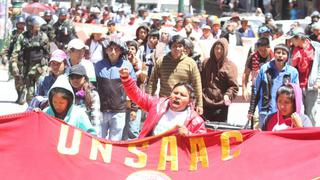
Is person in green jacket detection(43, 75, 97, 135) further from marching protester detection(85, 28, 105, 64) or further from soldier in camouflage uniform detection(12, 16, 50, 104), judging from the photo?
marching protester detection(85, 28, 105, 64)

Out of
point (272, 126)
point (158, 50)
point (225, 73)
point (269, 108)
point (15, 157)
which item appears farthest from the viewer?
point (158, 50)

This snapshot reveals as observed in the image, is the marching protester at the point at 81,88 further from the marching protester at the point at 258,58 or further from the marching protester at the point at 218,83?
the marching protester at the point at 258,58

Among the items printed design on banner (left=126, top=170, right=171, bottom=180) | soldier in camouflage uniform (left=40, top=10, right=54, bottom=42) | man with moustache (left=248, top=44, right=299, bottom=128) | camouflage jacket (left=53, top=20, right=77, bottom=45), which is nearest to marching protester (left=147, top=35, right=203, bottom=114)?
man with moustache (left=248, top=44, right=299, bottom=128)

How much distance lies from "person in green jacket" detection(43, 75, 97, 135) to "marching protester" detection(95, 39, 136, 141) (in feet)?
7.08

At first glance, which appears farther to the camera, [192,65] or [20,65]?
[20,65]

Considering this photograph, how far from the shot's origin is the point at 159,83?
34.5 ft

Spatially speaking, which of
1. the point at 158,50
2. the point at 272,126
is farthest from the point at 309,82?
the point at 272,126

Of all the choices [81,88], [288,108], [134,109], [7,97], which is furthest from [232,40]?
[288,108]

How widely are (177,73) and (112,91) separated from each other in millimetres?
738

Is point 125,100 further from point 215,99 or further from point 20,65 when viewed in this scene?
point 20,65

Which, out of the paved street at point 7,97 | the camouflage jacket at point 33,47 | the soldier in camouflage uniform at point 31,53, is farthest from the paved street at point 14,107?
the camouflage jacket at point 33,47

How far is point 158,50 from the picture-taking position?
12.6 metres

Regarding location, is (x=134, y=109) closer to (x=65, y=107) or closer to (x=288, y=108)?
(x=65, y=107)

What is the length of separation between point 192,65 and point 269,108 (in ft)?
3.13
